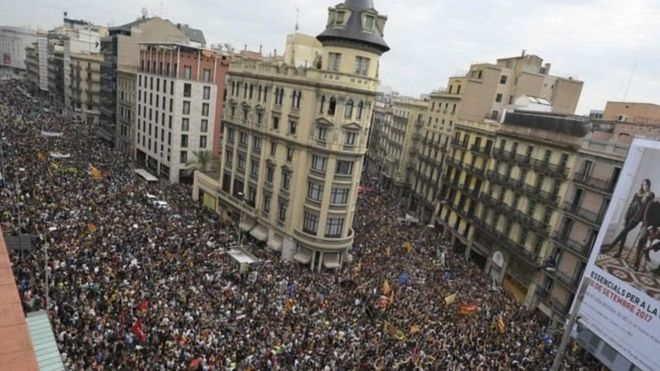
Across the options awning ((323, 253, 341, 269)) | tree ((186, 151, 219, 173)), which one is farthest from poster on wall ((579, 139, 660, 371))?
tree ((186, 151, 219, 173))

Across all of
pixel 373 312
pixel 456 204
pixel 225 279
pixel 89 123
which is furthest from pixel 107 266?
pixel 89 123

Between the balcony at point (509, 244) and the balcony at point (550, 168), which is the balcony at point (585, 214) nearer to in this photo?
the balcony at point (550, 168)

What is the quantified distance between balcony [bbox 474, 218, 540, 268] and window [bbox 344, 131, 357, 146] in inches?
754

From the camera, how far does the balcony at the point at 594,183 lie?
33094 mm

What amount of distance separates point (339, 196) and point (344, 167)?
2.81 m

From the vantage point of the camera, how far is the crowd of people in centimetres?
2228

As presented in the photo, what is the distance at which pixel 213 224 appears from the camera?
44.7 m

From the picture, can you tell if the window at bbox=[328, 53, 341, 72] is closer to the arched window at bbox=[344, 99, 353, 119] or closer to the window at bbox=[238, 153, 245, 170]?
the arched window at bbox=[344, 99, 353, 119]

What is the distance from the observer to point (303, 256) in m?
39.2

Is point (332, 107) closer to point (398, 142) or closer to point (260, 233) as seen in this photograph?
point (260, 233)

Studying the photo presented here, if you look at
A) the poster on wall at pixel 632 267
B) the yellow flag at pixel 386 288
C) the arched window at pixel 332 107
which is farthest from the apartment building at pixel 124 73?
the poster on wall at pixel 632 267

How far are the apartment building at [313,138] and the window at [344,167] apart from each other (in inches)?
3.6

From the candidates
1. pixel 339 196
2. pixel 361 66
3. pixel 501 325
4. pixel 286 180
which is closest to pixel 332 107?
pixel 361 66

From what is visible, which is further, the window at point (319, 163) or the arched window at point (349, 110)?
the window at point (319, 163)
